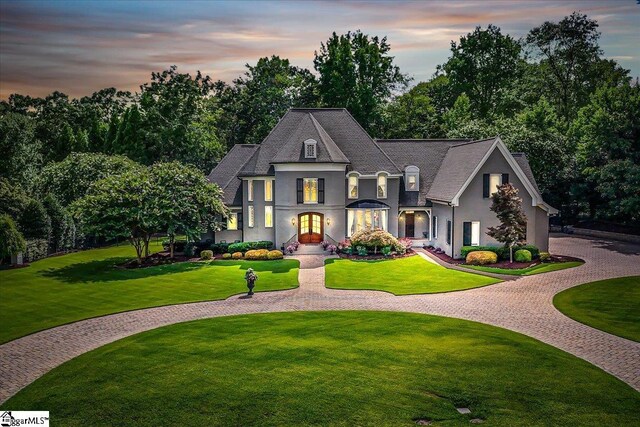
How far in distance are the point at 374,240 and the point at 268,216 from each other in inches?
405

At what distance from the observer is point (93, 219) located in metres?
36.0

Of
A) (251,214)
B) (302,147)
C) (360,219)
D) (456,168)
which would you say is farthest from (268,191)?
(456,168)

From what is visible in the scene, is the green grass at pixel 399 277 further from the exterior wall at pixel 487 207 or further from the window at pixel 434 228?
the window at pixel 434 228

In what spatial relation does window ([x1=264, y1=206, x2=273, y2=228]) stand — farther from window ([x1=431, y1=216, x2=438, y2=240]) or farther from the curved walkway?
window ([x1=431, y1=216, x2=438, y2=240])

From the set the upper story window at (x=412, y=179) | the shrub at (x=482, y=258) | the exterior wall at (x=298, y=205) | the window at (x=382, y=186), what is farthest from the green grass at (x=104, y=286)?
the upper story window at (x=412, y=179)

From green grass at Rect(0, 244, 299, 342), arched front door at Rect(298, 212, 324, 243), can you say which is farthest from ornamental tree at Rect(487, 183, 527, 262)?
arched front door at Rect(298, 212, 324, 243)

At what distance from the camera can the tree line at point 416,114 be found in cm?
4866

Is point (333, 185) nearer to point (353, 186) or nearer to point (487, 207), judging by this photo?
point (353, 186)

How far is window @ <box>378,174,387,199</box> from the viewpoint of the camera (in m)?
44.4

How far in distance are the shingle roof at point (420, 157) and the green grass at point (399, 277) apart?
975 cm

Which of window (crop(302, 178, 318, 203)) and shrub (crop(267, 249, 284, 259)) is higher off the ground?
window (crop(302, 178, 318, 203))

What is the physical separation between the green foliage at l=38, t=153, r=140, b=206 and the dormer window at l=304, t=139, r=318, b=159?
19.8 meters

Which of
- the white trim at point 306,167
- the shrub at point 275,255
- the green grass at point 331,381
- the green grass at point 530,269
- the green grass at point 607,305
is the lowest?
the green grass at point 331,381

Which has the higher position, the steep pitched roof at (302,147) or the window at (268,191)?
the steep pitched roof at (302,147)
